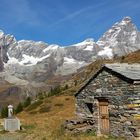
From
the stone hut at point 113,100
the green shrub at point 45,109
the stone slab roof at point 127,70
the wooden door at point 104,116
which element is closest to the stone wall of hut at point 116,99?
the stone hut at point 113,100

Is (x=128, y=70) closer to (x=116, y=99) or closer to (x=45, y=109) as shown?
(x=116, y=99)

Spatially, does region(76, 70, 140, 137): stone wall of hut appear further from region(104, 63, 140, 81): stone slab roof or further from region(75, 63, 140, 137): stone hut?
region(104, 63, 140, 81): stone slab roof

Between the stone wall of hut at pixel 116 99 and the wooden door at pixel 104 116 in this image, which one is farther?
the wooden door at pixel 104 116

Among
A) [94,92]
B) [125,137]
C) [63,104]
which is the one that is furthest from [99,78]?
[63,104]

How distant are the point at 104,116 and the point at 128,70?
3.64 metres

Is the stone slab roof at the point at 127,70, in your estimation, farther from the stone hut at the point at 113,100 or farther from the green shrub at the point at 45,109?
the green shrub at the point at 45,109

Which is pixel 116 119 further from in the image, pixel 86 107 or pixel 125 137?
pixel 86 107

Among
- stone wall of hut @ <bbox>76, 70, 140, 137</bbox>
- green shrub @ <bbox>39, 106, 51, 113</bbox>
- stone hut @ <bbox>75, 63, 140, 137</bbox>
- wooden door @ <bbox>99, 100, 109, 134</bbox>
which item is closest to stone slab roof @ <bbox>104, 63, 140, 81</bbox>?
stone hut @ <bbox>75, 63, 140, 137</bbox>

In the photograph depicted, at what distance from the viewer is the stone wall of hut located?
22.3m

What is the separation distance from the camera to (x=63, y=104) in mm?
74562

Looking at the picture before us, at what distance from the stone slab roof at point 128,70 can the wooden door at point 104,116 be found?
7.92 ft

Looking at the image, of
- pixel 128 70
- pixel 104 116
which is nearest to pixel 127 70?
pixel 128 70

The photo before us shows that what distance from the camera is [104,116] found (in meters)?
25.3

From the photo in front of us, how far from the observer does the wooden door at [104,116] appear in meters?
25.1
